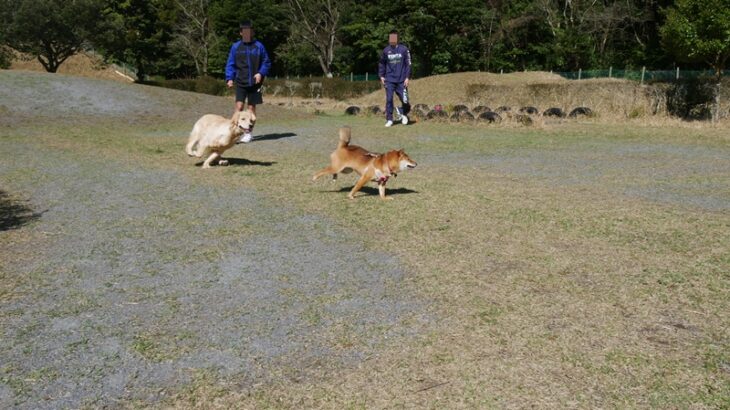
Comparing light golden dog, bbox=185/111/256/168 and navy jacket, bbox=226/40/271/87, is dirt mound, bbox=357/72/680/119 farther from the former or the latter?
light golden dog, bbox=185/111/256/168

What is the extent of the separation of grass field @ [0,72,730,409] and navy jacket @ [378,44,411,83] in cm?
759

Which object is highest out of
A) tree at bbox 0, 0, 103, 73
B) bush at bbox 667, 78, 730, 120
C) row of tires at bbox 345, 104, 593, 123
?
tree at bbox 0, 0, 103, 73

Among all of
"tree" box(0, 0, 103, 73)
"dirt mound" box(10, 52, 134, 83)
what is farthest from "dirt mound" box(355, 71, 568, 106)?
"dirt mound" box(10, 52, 134, 83)

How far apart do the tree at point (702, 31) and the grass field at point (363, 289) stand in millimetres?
12653

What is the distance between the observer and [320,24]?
208 feet

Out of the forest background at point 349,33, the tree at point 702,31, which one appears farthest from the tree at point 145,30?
the tree at point 702,31

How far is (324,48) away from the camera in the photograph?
62.9 meters

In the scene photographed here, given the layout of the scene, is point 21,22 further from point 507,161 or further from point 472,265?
point 472,265

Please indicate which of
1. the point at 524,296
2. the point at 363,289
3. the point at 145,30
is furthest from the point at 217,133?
the point at 145,30

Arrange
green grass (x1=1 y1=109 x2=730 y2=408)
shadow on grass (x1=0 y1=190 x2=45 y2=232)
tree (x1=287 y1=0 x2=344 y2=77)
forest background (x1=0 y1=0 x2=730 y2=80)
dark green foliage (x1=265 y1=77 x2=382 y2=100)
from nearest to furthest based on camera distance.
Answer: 1. green grass (x1=1 y1=109 x2=730 y2=408)
2. shadow on grass (x1=0 y1=190 x2=45 y2=232)
3. dark green foliage (x1=265 y1=77 x2=382 y2=100)
4. forest background (x1=0 y1=0 x2=730 y2=80)
5. tree (x1=287 y1=0 x2=344 y2=77)

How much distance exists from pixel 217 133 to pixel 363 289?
17.1 feet

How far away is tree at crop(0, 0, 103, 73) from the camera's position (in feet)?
123

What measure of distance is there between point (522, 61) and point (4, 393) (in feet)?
186

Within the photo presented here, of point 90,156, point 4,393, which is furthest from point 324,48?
point 4,393
